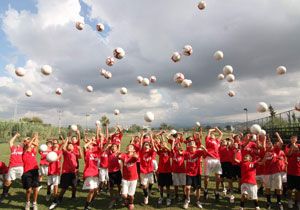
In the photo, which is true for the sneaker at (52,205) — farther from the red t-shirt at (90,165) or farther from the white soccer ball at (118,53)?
the white soccer ball at (118,53)

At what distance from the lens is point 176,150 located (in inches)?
454

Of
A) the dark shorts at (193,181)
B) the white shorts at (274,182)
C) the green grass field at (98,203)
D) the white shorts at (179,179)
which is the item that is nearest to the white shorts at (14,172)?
the green grass field at (98,203)

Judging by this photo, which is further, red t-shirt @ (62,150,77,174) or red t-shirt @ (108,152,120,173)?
red t-shirt @ (108,152,120,173)

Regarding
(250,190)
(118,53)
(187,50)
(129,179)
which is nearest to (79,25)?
(118,53)

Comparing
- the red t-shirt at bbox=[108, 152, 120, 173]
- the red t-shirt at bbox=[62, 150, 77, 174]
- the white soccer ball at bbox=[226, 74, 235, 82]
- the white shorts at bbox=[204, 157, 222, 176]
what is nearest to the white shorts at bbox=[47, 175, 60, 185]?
the red t-shirt at bbox=[62, 150, 77, 174]

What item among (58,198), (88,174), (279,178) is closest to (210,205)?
(279,178)

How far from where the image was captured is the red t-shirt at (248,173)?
32.3 ft

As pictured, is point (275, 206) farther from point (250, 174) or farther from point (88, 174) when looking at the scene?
point (88, 174)

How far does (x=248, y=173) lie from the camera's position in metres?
9.91

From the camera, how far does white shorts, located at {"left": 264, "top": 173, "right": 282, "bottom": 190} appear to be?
34.9 feet

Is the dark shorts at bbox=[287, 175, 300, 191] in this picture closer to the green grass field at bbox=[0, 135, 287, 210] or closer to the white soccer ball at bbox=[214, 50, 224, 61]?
the green grass field at bbox=[0, 135, 287, 210]

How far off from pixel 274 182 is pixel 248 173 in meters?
1.57

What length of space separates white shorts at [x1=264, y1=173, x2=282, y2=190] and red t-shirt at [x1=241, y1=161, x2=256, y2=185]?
1.31m

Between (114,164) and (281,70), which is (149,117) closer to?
(114,164)
